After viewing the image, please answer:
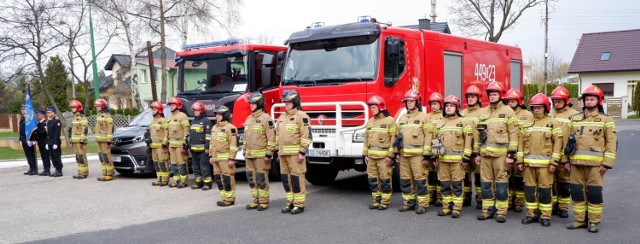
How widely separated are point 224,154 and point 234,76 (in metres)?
2.93

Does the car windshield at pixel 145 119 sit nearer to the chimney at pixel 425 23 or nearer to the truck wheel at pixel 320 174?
the truck wheel at pixel 320 174

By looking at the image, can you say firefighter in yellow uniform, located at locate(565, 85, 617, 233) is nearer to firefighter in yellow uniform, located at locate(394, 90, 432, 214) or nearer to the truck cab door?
firefighter in yellow uniform, located at locate(394, 90, 432, 214)

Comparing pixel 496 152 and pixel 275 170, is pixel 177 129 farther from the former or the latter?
pixel 496 152

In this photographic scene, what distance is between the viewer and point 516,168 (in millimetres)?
7746

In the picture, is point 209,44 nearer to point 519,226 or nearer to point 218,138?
point 218,138

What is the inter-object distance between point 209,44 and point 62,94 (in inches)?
1474

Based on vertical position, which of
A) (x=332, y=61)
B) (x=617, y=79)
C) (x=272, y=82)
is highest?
(x=617, y=79)

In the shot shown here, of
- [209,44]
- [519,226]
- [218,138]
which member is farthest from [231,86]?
[519,226]

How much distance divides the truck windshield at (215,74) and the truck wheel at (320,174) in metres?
2.10

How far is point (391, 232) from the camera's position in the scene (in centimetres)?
682

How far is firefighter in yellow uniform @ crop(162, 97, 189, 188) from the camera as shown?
34.9ft

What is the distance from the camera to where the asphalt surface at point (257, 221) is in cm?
662

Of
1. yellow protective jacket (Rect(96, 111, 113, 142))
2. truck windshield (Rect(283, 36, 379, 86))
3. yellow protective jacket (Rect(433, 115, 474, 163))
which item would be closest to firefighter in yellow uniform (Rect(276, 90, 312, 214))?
truck windshield (Rect(283, 36, 379, 86))

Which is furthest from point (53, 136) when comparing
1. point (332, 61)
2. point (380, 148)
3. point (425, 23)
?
point (425, 23)
